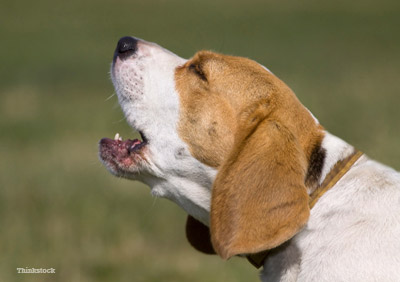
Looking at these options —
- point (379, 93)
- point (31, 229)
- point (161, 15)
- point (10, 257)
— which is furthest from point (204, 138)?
point (161, 15)

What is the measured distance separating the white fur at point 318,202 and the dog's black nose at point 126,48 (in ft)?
0.19

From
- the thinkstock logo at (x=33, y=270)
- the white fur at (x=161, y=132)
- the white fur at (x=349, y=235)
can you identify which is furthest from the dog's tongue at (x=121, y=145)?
the thinkstock logo at (x=33, y=270)

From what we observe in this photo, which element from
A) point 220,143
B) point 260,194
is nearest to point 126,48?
point 220,143

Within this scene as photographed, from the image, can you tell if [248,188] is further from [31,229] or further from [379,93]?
[379,93]

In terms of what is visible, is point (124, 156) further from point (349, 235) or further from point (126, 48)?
point (349, 235)

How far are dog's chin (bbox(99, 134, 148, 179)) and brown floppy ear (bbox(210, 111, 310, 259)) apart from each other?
83cm

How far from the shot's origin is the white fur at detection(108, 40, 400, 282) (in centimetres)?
386

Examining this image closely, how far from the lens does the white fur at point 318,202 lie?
3.86 metres

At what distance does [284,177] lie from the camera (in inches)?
149

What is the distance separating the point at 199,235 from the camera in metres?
5.12

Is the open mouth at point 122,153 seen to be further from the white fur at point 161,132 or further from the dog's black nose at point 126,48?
the dog's black nose at point 126,48

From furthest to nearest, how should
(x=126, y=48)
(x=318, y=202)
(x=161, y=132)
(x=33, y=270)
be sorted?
(x=33, y=270) → (x=126, y=48) → (x=161, y=132) → (x=318, y=202)

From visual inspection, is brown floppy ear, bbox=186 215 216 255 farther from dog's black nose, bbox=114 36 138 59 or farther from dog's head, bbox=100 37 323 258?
dog's black nose, bbox=114 36 138 59

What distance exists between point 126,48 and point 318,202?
1.79 metres
